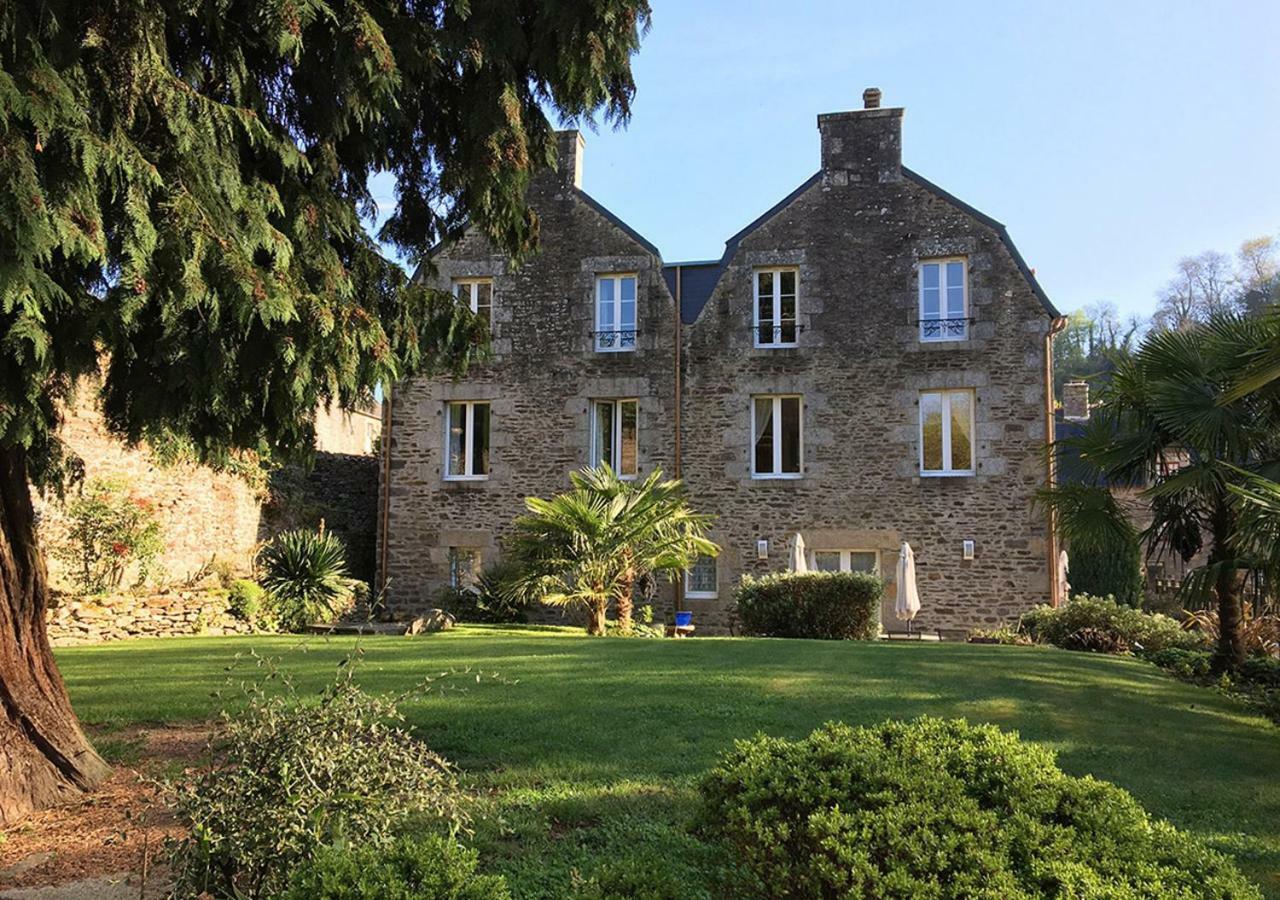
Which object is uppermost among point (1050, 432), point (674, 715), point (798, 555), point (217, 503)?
point (1050, 432)

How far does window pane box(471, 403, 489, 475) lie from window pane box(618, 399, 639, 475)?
270 centimetres

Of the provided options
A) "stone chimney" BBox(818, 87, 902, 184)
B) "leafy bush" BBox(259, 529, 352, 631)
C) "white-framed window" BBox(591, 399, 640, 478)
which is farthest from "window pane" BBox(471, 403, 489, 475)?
"stone chimney" BBox(818, 87, 902, 184)

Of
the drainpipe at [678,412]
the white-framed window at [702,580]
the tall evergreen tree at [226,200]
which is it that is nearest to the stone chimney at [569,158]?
the drainpipe at [678,412]

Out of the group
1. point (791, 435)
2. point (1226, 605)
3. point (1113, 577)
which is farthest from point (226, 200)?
point (1113, 577)

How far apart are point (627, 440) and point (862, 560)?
4.95 m

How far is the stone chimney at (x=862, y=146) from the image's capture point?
1792cm

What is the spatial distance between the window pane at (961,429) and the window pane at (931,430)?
23 cm

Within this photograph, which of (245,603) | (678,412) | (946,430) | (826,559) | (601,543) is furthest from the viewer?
(678,412)

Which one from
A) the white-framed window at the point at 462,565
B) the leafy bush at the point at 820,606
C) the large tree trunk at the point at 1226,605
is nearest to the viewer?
the large tree trunk at the point at 1226,605

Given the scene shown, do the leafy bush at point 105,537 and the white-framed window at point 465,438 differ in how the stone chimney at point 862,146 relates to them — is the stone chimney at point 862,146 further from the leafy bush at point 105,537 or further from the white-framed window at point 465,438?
the leafy bush at point 105,537

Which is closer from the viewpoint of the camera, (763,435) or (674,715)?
(674,715)

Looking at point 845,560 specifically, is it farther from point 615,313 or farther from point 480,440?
point 480,440

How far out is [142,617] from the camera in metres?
13.8

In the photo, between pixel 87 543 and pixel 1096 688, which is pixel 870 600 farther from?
pixel 87 543
